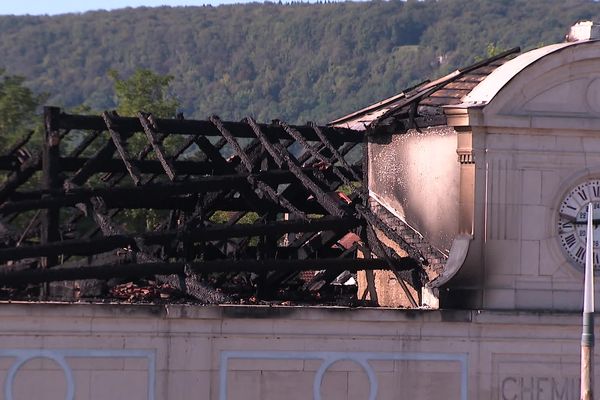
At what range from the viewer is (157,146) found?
2586cm

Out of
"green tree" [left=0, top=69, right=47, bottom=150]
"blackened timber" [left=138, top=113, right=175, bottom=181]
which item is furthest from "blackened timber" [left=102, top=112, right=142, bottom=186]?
"green tree" [left=0, top=69, right=47, bottom=150]

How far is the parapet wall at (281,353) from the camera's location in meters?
20.7

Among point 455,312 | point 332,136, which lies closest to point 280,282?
point 332,136

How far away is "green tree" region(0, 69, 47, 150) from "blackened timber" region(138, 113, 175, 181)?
3085 cm

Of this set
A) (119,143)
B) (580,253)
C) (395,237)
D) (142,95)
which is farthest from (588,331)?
(142,95)

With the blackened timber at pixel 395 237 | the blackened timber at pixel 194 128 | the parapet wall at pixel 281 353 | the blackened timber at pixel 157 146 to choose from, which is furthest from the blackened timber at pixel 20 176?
the parapet wall at pixel 281 353

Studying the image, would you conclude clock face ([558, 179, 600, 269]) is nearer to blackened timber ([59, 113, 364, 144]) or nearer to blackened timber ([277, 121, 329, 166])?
blackened timber ([277, 121, 329, 166])

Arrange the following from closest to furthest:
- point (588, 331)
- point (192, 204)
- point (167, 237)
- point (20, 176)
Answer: point (588, 331)
point (167, 237)
point (20, 176)
point (192, 204)

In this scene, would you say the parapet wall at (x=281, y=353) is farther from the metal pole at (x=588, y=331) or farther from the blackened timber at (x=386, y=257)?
the blackened timber at (x=386, y=257)

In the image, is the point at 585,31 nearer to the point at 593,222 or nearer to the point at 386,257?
the point at 593,222

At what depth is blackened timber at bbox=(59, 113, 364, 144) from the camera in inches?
1043

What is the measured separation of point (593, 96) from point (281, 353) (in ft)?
22.3

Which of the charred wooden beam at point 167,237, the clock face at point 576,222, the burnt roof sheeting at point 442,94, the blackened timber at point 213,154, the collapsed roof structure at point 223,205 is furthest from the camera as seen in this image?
the blackened timber at point 213,154

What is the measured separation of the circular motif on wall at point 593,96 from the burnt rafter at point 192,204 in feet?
12.6
